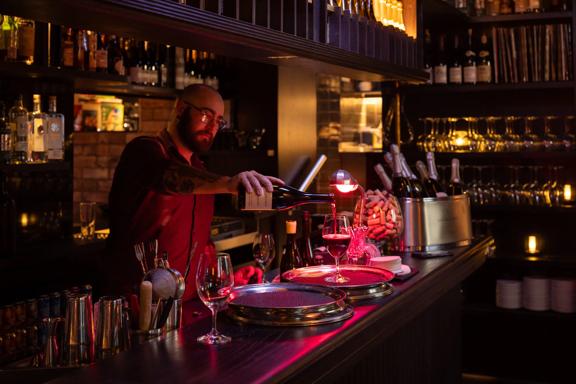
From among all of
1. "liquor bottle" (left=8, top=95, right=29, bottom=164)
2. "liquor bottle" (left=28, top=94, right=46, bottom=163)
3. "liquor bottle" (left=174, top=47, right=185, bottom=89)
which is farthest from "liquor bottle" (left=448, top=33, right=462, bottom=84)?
"liquor bottle" (left=8, top=95, right=29, bottom=164)

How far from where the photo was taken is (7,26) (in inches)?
152

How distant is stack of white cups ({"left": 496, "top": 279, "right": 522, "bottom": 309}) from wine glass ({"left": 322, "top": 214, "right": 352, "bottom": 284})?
2836mm

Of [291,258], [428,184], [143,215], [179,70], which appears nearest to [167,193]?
[143,215]

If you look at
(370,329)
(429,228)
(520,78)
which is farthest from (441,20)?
(370,329)

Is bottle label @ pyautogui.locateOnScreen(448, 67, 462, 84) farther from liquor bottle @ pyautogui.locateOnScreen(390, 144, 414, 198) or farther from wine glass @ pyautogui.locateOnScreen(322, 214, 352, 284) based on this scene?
wine glass @ pyautogui.locateOnScreen(322, 214, 352, 284)

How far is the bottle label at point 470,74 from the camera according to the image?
204 inches

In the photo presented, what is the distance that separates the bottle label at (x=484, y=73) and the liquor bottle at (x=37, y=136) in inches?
113

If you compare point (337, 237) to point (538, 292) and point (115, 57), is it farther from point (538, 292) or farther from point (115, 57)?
point (115, 57)

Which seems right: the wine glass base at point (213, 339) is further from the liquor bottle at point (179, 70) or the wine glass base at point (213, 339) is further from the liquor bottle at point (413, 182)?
the liquor bottle at point (179, 70)

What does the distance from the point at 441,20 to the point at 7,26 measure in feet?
9.52

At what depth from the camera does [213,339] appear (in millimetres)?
1887

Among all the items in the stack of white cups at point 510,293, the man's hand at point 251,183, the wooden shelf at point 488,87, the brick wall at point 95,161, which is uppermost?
the wooden shelf at point 488,87

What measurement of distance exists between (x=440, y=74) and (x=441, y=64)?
4.6 inches

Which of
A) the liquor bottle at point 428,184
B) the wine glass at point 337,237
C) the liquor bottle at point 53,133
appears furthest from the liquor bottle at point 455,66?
the wine glass at point 337,237
